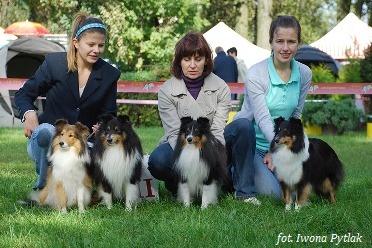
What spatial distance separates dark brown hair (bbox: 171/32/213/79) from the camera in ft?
17.5

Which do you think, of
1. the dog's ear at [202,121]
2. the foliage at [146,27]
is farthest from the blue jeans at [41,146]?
the foliage at [146,27]

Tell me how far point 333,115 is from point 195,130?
368 inches

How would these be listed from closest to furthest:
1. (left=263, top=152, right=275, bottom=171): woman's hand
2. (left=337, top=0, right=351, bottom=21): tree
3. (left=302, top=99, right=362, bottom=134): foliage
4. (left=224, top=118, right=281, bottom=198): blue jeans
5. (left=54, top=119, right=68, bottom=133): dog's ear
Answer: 1. (left=54, top=119, right=68, bottom=133): dog's ear
2. (left=263, top=152, right=275, bottom=171): woman's hand
3. (left=224, top=118, right=281, bottom=198): blue jeans
4. (left=302, top=99, right=362, bottom=134): foliage
5. (left=337, top=0, right=351, bottom=21): tree

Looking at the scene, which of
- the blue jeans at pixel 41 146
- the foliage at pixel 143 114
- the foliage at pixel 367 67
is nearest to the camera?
the blue jeans at pixel 41 146

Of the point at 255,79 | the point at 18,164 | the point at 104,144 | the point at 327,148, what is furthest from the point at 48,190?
the point at 18,164

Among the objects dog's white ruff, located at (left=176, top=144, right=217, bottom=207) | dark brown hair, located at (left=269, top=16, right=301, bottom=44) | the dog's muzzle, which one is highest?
dark brown hair, located at (left=269, top=16, right=301, bottom=44)

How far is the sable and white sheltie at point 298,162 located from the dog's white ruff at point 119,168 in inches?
45.7

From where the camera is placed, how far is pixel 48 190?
16.9ft

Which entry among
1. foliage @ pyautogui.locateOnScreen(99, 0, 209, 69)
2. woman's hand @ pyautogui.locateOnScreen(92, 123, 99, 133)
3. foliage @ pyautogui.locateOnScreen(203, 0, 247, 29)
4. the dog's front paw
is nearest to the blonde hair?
woman's hand @ pyautogui.locateOnScreen(92, 123, 99, 133)

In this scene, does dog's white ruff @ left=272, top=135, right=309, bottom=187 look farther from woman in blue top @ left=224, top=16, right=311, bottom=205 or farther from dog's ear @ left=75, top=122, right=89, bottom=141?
dog's ear @ left=75, top=122, right=89, bottom=141

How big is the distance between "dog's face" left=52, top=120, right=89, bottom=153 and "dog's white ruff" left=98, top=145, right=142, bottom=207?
0.24 metres

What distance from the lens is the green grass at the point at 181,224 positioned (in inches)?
158

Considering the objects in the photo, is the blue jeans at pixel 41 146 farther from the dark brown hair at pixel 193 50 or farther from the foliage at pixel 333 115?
the foliage at pixel 333 115

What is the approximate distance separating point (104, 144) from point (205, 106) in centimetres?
95
